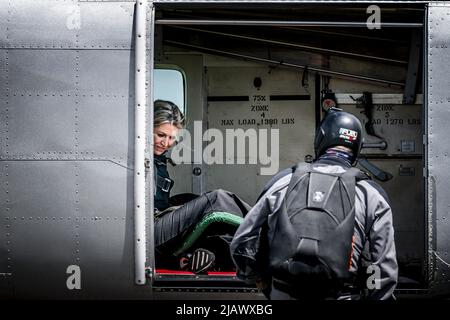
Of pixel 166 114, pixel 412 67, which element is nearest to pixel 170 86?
pixel 166 114

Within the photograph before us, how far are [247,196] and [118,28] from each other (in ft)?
8.43

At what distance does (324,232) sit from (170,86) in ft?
11.2

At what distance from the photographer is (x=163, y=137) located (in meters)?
6.23

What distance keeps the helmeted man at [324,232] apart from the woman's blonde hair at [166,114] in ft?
8.73

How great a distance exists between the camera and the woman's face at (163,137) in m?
6.21

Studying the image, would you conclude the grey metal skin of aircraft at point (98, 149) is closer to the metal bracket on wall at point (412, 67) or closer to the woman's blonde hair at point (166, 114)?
the metal bracket on wall at point (412, 67)

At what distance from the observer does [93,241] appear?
4.61m

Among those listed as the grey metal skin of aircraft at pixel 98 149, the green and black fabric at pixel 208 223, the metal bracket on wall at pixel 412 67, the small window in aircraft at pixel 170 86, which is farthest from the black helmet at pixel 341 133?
the small window in aircraft at pixel 170 86

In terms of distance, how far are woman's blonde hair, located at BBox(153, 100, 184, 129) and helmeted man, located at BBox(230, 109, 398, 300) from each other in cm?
266

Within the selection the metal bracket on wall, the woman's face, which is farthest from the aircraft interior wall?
the woman's face

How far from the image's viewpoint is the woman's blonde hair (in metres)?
6.24

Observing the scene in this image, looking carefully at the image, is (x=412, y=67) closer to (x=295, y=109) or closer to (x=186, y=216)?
(x=295, y=109)

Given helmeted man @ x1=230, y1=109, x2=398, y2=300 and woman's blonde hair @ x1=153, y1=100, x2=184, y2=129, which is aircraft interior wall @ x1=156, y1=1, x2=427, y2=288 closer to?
woman's blonde hair @ x1=153, y1=100, x2=184, y2=129

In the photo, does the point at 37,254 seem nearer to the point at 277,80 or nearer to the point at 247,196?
the point at 247,196
